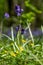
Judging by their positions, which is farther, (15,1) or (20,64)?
(15,1)

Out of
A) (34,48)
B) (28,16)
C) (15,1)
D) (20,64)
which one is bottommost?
(20,64)

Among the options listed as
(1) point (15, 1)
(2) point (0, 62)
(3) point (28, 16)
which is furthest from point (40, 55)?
(1) point (15, 1)

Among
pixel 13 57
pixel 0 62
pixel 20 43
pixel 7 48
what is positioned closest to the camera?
pixel 0 62

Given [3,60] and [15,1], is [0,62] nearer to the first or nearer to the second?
[3,60]

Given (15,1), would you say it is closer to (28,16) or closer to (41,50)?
(28,16)

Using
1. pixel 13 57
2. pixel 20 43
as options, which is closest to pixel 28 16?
pixel 20 43

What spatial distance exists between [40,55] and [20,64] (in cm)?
27

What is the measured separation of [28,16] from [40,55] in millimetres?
1596

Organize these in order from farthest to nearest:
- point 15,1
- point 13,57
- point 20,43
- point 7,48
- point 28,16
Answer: point 15,1, point 28,16, point 20,43, point 7,48, point 13,57

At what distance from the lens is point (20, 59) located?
2.04 meters

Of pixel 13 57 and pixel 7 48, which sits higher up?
pixel 7 48

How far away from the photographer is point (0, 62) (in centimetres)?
197

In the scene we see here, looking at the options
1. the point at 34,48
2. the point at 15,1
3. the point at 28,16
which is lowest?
the point at 34,48

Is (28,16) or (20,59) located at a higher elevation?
(28,16)
